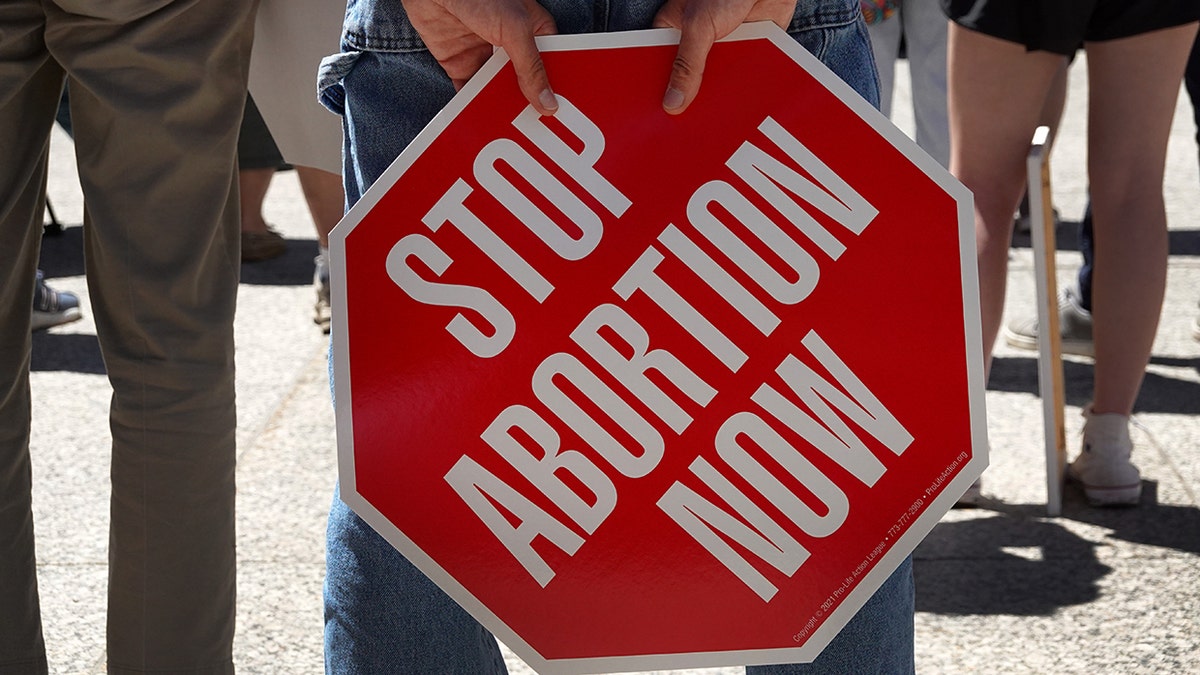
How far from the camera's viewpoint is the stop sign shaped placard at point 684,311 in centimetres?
130

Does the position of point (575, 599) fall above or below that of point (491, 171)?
below

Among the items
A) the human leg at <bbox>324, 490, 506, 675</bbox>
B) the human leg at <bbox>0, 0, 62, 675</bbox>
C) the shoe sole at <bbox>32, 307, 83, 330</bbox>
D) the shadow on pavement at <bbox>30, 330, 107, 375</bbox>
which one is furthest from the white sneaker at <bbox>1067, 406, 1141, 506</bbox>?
the shoe sole at <bbox>32, 307, 83, 330</bbox>

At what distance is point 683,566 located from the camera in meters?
1.33

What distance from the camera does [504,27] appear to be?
1.28 m

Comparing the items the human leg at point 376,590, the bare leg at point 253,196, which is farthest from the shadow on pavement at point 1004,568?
the bare leg at point 253,196

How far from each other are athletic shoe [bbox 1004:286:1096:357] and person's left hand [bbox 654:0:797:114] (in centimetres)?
324

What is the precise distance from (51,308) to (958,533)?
3.16 m

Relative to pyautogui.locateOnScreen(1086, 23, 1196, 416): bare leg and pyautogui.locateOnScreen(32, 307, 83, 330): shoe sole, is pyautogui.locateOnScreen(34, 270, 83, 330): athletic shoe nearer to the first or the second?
pyautogui.locateOnScreen(32, 307, 83, 330): shoe sole

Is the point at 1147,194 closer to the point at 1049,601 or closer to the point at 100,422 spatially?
the point at 1049,601

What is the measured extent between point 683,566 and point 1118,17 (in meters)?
2.03

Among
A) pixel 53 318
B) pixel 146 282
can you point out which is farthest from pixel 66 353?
pixel 146 282

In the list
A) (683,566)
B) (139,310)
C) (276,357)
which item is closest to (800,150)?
(683,566)

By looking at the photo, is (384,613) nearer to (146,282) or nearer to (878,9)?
(146,282)

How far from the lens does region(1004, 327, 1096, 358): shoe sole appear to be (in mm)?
4246
